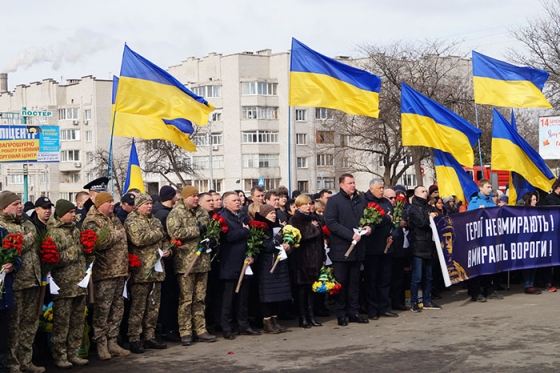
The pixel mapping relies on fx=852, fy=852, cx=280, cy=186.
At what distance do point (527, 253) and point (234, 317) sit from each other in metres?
6.06

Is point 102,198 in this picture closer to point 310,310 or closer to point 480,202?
point 310,310

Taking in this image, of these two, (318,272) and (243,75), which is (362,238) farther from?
(243,75)

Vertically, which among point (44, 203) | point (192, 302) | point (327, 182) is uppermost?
point (327, 182)

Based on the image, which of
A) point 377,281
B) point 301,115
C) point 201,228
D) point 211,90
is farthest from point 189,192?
point 211,90

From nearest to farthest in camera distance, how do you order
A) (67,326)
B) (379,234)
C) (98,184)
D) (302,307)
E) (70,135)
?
(67,326)
(302,307)
(379,234)
(98,184)
(70,135)

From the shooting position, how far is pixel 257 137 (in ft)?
293

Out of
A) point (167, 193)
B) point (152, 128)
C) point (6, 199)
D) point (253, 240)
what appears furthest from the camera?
point (152, 128)

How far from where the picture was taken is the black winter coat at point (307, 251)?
40.4 feet

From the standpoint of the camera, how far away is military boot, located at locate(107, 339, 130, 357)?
10.4 m

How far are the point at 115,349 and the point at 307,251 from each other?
3.30 m

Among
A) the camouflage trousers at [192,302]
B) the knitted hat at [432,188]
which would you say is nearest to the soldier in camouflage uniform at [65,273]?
the camouflage trousers at [192,302]

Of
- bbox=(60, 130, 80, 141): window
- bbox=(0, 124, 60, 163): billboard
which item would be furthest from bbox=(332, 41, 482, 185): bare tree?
bbox=(60, 130, 80, 141): window

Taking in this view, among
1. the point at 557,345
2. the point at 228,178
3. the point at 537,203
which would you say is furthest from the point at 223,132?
the point at 557,345

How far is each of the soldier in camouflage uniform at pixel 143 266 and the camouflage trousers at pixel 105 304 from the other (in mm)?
313
